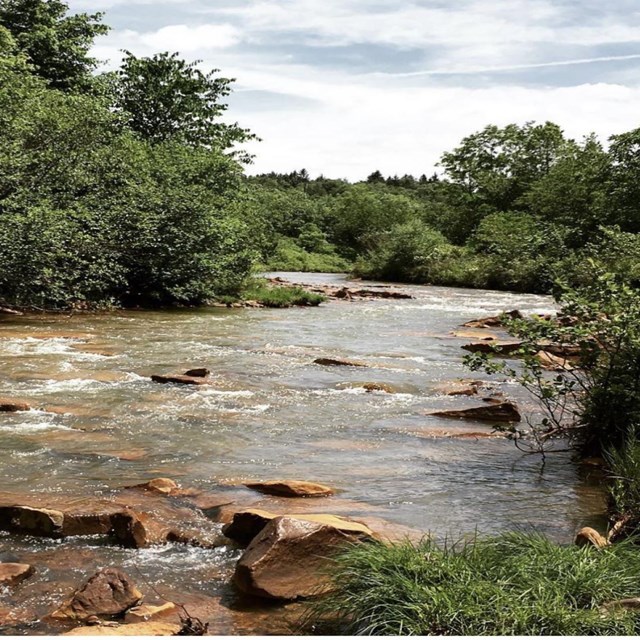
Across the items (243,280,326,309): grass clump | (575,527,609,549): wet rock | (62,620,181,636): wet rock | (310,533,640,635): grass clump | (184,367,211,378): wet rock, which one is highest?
(243,280,326,309): grass clump

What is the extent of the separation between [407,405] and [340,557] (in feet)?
20.4

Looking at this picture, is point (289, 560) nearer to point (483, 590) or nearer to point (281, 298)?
point (483, 590)

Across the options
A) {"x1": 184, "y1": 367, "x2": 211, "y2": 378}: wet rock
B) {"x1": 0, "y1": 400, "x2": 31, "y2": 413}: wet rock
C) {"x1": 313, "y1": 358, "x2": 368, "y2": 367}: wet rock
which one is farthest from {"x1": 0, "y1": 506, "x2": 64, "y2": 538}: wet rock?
{"x1": 313, "y1": 358, "x2": 368, "y2": 367}: wet rock

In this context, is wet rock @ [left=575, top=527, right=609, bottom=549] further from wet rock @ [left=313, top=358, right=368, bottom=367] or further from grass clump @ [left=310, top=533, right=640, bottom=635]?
wet rock @ [left=313, top=358, right=368, bottom=367]

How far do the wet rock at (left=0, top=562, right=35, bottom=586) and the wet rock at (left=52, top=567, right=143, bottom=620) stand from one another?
19.1 inches

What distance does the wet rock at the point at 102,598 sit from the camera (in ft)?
12.8

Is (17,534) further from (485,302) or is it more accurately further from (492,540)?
(485,302)

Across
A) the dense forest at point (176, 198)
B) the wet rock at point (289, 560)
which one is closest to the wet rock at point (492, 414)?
the dense forest at point (176, 198)

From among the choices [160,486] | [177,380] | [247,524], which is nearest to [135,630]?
[247,524]

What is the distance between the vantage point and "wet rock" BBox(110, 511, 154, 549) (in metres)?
5.01

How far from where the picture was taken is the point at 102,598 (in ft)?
13.0

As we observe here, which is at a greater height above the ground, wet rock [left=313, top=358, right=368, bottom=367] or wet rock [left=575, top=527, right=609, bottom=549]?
wet rock [left=575, top=527, right=609, bottom=549]

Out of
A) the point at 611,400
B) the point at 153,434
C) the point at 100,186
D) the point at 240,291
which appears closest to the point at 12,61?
the point at 100,186

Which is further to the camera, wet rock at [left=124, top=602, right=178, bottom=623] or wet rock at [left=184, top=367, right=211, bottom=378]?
wet rock at [left=184, top=367, right=211, bottom=378]
